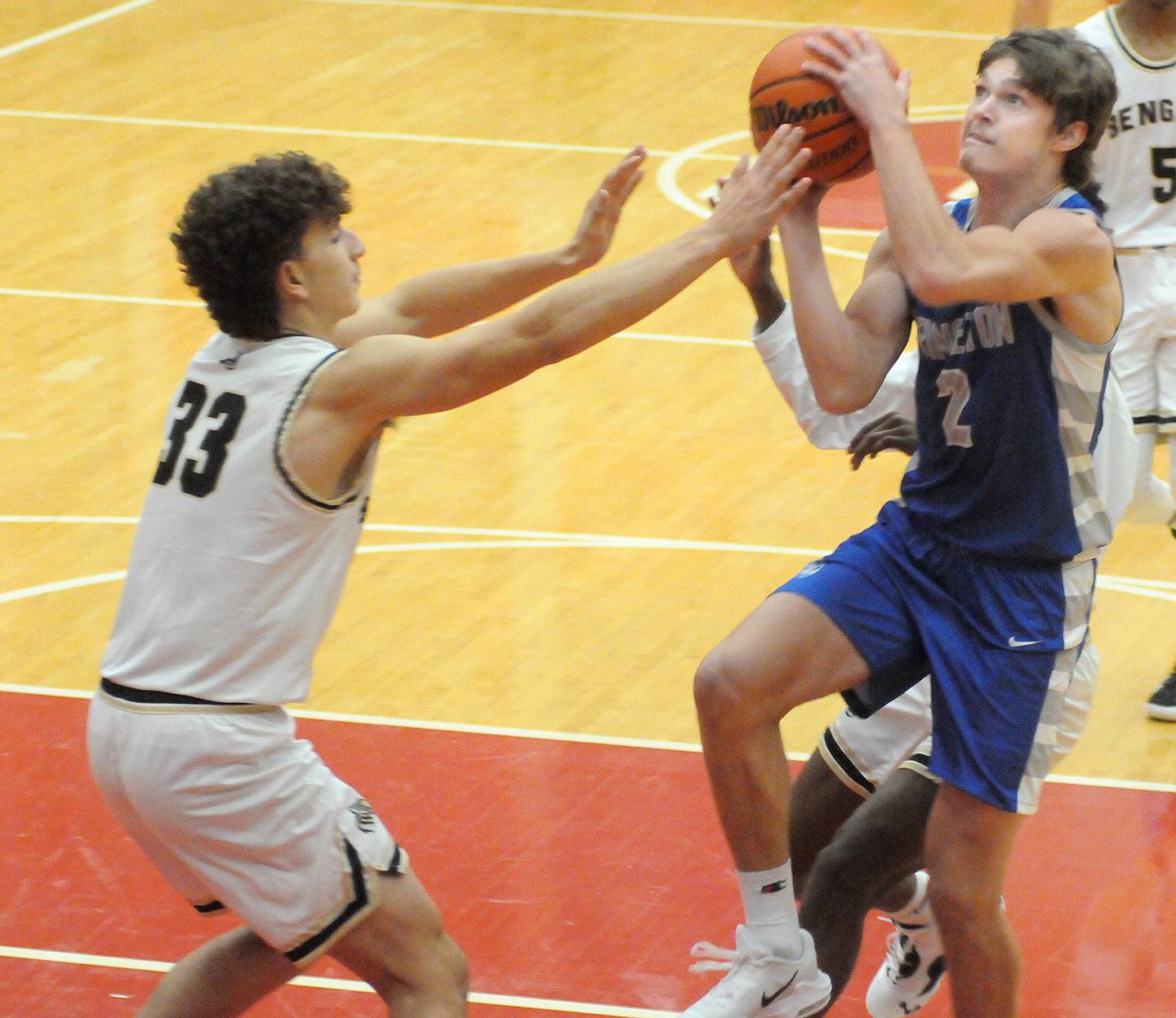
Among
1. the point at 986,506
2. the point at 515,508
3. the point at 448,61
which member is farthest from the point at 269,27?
the point at 986,506

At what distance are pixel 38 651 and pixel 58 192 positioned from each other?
17.0 ft

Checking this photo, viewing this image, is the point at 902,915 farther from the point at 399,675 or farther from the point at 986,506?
the point at 399,675

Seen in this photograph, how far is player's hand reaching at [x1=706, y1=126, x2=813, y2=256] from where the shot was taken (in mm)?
3762

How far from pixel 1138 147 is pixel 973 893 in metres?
2.91

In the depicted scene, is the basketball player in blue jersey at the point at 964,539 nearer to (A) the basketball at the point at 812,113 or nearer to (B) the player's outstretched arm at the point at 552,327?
(A) the basketball at the point at 812,113

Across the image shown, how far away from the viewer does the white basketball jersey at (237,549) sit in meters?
3.56

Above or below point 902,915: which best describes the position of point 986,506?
above

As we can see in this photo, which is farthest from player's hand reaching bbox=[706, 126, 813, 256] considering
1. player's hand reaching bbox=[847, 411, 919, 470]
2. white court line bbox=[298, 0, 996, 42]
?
white court line bbox=[298, 0, 996, 42]

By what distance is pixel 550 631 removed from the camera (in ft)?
21.4

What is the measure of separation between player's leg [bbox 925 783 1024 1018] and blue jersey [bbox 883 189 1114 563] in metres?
0.50

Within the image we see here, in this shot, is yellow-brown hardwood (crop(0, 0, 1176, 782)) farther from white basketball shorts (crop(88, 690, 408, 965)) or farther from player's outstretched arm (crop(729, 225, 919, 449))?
white basketball shorts (crop(88, 690, 408, 965))

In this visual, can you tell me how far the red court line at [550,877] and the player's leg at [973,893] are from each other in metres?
0.74

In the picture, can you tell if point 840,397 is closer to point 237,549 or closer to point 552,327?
point 552,327

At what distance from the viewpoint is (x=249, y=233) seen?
3.62 meters
